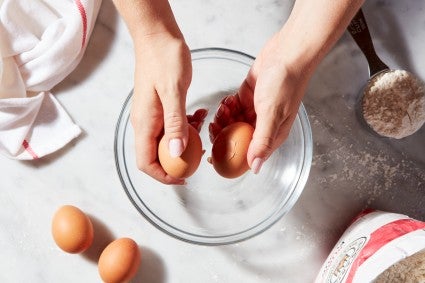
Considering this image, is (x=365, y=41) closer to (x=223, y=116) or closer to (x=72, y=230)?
(x=223, y=116)

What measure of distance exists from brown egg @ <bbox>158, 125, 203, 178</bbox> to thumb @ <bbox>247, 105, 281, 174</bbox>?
0.08 meters

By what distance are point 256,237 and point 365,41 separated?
0.43 m

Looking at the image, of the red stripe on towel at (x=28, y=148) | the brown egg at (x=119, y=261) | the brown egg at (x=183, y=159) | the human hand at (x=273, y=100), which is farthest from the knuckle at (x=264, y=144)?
the red stripe on towel at (x=28, y=148)

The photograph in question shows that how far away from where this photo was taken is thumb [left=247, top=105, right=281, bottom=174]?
0.87 metres

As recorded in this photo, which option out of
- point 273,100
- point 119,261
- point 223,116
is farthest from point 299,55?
point 119,261

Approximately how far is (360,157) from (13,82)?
2.23 feet

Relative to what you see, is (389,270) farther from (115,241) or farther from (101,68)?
(101,68)

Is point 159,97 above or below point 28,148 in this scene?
above

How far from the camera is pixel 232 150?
2.99ft

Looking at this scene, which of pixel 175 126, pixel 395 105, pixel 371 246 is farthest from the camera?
pixel 395 105

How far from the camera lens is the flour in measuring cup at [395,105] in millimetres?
1086

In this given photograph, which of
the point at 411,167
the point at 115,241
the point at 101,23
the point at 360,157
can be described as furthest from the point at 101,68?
the point at 411,167

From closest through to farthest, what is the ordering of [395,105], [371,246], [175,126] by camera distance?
[175,126] → [371,246] → [395,105]

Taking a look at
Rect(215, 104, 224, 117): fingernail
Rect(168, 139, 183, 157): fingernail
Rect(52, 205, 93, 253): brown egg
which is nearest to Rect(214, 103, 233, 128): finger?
Rect(215, 104, 224, 117): fingernail
